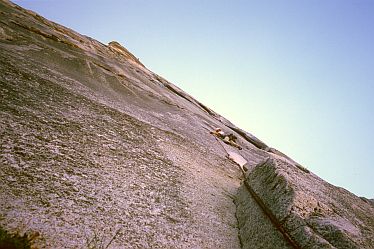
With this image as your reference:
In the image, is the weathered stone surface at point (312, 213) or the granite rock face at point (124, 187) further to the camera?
the weathered stone surface at point (312, 213)

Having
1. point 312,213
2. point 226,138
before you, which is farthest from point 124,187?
point 226,138

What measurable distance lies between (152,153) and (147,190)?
5.07 ft

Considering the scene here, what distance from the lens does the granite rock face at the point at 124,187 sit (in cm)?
409

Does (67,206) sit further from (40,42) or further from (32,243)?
(40,42)

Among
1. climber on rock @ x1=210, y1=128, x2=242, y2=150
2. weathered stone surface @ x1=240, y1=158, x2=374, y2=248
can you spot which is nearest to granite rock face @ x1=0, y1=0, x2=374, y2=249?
weathered stone surface @ x1=240, y1=158, x2=374, y2=248

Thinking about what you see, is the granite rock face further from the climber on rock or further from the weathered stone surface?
the climber on rock

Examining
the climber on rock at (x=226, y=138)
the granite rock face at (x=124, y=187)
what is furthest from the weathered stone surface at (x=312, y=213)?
the climber on rock at (x=226, y=138)

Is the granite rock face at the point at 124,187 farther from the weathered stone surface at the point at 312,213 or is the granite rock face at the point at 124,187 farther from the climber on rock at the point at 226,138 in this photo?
the climber on rock at the point at 226,138

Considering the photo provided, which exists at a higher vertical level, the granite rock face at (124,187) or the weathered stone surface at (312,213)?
the weathered stone surface at (312,213)

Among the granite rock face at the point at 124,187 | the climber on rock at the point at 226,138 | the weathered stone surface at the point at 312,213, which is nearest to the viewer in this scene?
the granite rock face at the point at 124,187

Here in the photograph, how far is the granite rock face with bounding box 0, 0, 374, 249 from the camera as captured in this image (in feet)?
13.4

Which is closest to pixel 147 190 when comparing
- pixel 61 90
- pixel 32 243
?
pixel 32 243

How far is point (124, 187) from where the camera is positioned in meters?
5.22

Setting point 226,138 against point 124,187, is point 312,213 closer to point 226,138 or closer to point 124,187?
point 124,187
